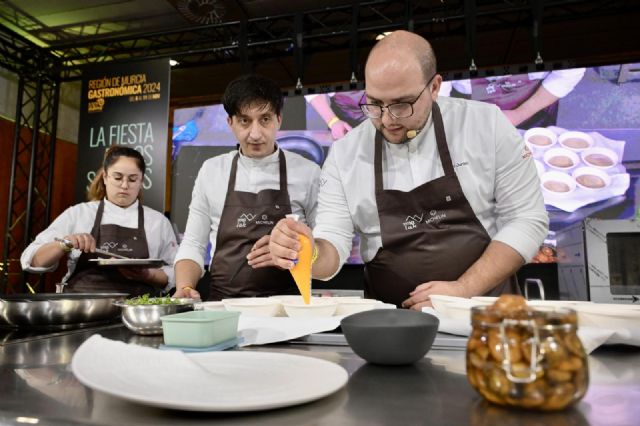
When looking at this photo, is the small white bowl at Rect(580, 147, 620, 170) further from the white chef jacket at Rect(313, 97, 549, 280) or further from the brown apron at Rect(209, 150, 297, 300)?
the brown apron at Rect(209, 150, 297, 300)

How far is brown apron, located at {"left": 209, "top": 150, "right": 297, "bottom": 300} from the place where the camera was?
2.46m

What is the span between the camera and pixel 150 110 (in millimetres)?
5344

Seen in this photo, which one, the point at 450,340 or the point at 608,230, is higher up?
the point at 608,230

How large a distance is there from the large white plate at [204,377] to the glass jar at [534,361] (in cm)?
18

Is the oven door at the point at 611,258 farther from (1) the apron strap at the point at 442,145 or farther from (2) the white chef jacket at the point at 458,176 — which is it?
(1) the apron strap at the point at 442,145

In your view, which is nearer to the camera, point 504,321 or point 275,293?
point 504,321

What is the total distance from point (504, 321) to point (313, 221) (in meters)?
2.12

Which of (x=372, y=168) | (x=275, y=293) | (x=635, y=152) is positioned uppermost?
(x=635, y=152)

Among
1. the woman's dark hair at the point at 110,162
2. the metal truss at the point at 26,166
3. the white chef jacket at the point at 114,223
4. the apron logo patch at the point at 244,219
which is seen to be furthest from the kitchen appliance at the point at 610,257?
the metal truss at the point at 26,166

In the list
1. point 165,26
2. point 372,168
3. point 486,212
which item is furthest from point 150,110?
point 486,212

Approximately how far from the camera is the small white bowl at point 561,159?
180 inches

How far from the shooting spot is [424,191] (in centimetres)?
196

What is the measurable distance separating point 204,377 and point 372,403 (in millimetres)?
216

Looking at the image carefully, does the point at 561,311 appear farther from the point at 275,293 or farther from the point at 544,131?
the point at 544,131
